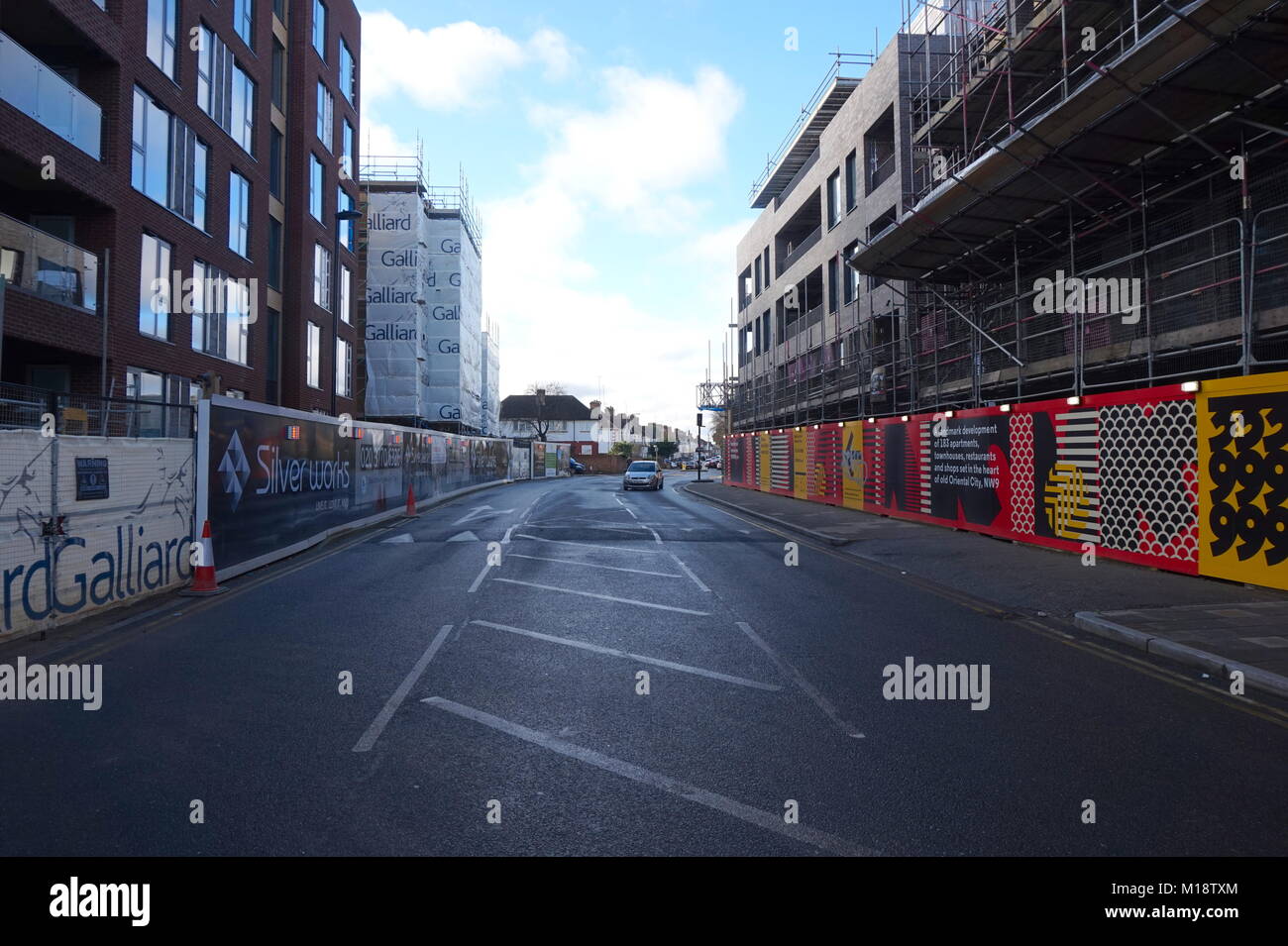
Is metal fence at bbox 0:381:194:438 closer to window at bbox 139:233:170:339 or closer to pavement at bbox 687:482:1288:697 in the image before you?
window at bbox 139:233:170:339

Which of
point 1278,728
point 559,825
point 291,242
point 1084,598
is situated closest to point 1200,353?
point 1084,598

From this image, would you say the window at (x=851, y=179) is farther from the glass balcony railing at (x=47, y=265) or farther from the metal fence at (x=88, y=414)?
the metal fence at (x=88, y=414)

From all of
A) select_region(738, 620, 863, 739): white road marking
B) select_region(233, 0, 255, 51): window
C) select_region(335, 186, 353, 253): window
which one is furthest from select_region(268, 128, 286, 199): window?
select_region(738, 620, 863, 739): white road marking

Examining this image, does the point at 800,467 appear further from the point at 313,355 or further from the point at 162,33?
the point at 162,33

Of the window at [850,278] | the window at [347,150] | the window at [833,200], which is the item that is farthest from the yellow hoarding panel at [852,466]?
the window at [347,150]

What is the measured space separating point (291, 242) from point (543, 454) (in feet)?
142

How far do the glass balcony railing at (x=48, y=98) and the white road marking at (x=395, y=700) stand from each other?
14862 millimetres

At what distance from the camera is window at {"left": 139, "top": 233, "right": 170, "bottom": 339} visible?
61.6 feet

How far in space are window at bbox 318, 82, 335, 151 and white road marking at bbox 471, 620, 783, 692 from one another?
2937cm

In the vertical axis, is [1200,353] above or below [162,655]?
above

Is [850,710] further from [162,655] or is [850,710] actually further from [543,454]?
[543,454]

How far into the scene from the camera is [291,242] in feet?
94.1

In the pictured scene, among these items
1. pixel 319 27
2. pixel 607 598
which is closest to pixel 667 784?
pixel 607 598

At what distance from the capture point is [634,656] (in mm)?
6922
